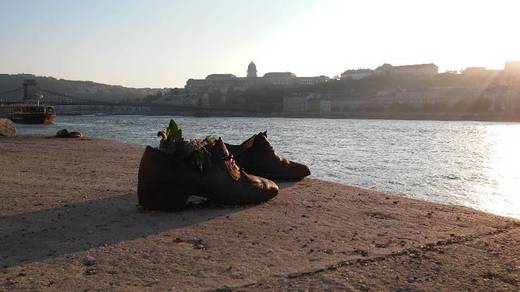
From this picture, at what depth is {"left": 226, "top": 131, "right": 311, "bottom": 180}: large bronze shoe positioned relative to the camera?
32.7 feet

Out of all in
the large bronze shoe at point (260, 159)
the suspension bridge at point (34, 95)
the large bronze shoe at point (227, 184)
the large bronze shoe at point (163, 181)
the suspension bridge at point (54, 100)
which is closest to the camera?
the large bronze shoe at point (163, 181)

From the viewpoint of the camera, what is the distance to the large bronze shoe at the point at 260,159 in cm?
998

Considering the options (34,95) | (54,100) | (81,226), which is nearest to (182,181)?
(81,226)

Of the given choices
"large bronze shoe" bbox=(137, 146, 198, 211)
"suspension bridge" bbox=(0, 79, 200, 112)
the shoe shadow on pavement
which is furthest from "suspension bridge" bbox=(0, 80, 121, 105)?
"large bronze shoe" bbox=(137, 146, 198, 211)

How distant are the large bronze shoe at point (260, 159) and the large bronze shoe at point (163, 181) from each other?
2.55 metres

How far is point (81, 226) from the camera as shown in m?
6.44

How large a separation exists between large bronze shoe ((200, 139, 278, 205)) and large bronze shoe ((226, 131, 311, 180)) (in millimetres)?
1801

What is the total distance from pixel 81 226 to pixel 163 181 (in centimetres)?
118

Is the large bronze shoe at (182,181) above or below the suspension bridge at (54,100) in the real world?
below

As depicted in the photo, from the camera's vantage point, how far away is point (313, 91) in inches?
5960

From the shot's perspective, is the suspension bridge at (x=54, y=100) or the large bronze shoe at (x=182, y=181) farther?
the suspension bridge at (x=54, y=100)

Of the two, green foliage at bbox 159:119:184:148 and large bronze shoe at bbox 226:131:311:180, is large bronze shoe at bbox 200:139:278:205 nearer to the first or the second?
green foliage at bbox 159:119:184:148

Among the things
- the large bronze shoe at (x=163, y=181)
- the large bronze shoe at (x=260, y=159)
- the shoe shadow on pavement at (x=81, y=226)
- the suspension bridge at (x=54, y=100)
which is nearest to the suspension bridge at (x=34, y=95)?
the suspension bridge at (x=54, y=100)

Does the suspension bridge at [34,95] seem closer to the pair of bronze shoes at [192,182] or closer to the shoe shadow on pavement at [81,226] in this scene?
the pair of bronze shoes at [192,182]
